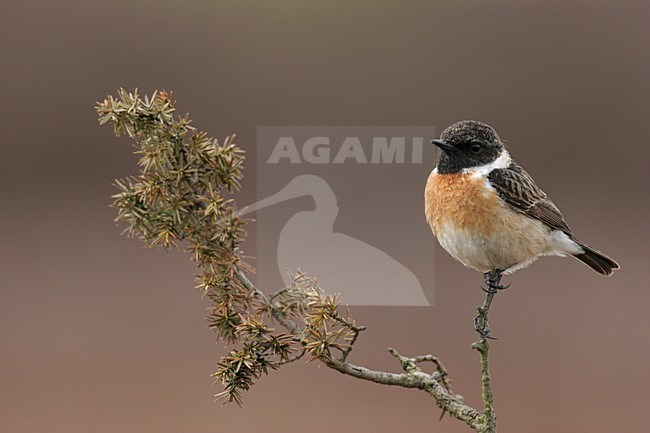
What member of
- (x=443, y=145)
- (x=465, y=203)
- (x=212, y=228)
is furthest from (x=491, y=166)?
(x=212, y=228)

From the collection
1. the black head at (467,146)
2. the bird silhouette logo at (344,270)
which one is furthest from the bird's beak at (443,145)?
the bird silhouette logo at (344,270)

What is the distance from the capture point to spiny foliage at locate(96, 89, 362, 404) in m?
1.15

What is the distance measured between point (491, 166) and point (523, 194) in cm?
15

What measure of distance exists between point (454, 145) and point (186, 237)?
0.76 meters

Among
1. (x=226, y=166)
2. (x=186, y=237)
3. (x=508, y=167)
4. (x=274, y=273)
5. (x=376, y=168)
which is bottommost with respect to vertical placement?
(x=186, y=237)

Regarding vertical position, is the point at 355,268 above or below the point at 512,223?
above

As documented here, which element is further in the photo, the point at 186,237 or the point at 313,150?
the point at 313,150

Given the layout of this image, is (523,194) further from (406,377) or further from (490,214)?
(406,377)

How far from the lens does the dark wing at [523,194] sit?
6.25 ft

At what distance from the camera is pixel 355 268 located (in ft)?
9.69

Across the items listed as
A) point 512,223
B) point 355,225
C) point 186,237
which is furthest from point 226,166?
point 355,225

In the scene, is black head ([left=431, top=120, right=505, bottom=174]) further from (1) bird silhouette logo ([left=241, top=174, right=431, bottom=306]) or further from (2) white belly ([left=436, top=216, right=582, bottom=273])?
(1) bird silhouette logo ([left=241, top=174, right=431, bottom=306])

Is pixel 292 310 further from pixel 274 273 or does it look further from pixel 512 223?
pixel 274 273

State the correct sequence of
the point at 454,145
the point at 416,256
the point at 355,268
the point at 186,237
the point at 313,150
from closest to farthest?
the point at 186,237 < the point at 454,145 < the point at 355,268 < the point at 313,150 < the point at 416,256
